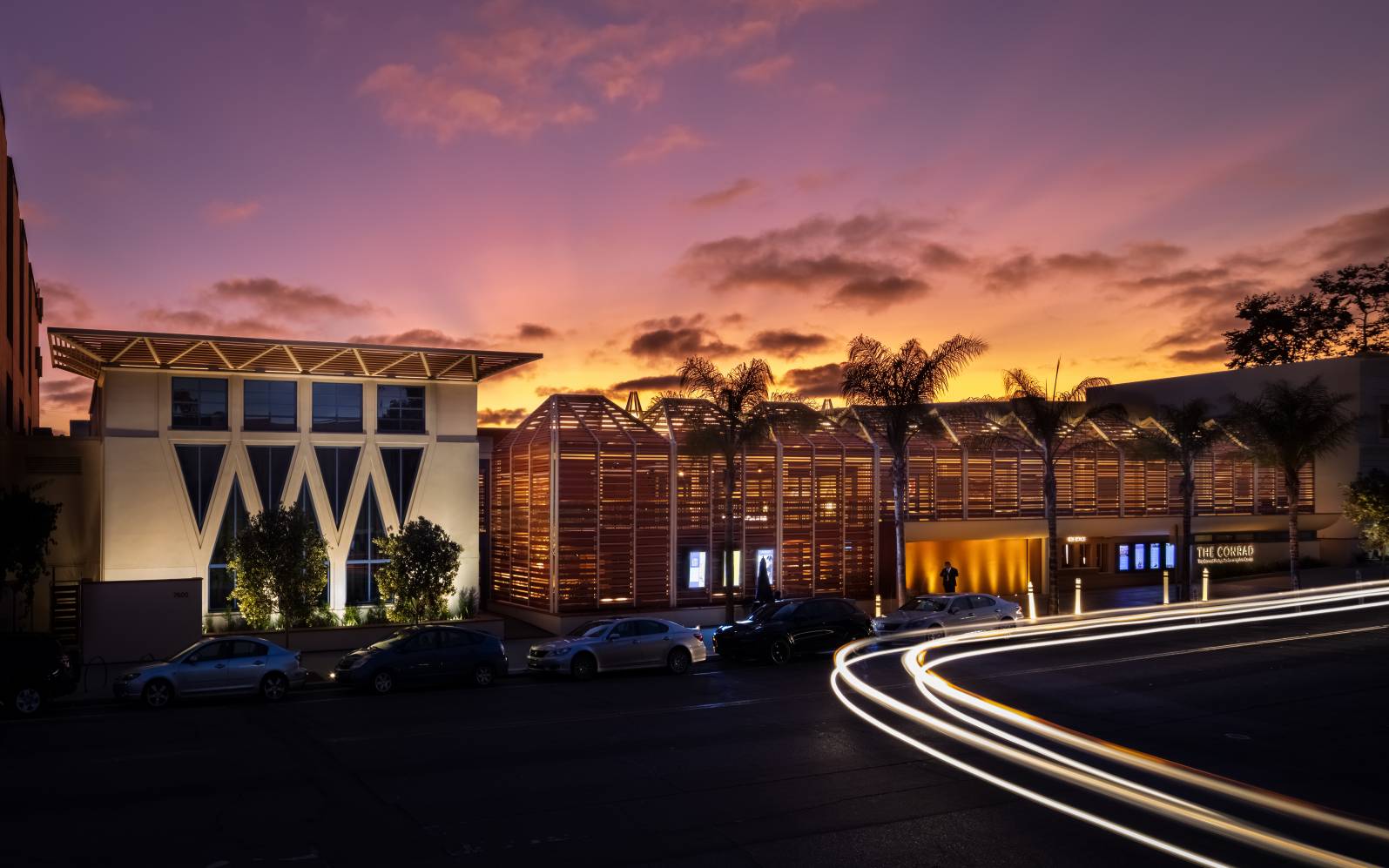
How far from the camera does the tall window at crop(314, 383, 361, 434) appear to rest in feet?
105

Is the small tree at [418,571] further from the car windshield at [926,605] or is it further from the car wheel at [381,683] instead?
the car windshield at [926,605]

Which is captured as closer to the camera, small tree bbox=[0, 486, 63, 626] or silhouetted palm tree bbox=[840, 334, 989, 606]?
small tree bbox=[0, 486, 63, 626]

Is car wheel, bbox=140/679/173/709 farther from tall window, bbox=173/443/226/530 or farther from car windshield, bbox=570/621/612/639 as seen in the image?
tall window, bbox=173/443/226/530

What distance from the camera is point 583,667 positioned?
2344cm

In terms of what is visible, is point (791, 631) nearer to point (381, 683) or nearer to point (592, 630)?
point (592, 630)

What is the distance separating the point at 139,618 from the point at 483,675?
9471 mm

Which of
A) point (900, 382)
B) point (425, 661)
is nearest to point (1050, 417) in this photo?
point (900, 382)

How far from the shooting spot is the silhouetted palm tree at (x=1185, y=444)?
128 ft

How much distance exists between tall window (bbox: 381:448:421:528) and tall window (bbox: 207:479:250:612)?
421cm

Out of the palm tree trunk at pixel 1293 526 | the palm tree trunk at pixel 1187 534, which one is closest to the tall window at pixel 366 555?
the palm tree trunk at pixel 1187 534

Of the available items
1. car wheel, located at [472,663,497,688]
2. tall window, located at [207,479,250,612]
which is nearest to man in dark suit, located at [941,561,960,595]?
car wheel, located at [472,663,497,688]

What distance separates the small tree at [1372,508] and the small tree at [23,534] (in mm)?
41876

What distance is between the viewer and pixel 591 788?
43.0 feet

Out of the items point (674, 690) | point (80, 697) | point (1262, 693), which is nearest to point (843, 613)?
point (674, 690)
